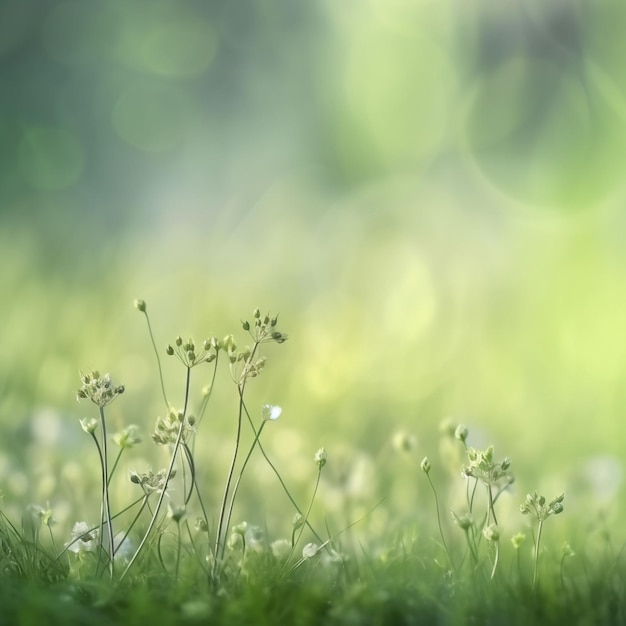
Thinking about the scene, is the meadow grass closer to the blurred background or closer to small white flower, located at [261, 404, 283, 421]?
small white flower, located at [261, 404, 283, 421]

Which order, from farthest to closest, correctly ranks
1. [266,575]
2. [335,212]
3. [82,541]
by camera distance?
[335,212]
[82,541]
[266,575]

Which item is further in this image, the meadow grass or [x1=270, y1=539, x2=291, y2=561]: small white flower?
[x1=270, y1=539, x2=291, y2=561]: small white flower

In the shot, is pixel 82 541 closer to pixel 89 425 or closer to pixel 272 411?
pixel 89 425

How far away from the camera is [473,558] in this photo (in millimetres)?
1113

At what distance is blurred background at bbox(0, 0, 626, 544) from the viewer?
2.11 m

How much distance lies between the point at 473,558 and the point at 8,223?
1.85m

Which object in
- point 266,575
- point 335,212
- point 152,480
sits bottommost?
point 266,575

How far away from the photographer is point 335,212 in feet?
7.89

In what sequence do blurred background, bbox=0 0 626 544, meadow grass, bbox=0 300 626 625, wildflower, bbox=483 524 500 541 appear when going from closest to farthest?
meadow grass, bbox=0 300 626 625, wildflower, bbox=483 524 500 541, blurred background, bbox=0 0 626 544

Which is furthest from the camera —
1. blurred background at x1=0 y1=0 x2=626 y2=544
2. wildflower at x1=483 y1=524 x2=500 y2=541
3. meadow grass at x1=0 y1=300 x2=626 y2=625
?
blurred background at x1=0 y1=0 x2=626 y2=544

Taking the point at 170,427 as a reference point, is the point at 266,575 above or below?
below

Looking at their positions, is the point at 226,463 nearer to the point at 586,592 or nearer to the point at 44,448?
the point at 44,448

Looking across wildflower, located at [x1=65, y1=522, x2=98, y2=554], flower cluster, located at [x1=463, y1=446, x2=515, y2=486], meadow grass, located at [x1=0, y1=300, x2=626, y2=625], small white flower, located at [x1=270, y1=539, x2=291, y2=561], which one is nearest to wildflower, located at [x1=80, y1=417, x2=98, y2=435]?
meadow grass, located at [x1=0, y1=300, x2=626, y2=625]

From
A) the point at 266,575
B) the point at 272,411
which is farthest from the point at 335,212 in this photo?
the point at 266,575
